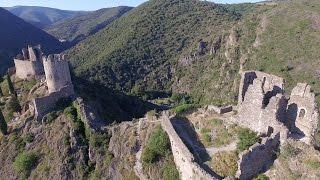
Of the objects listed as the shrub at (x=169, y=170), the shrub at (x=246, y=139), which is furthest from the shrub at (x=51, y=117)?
the shrub at (x=246, y=139)

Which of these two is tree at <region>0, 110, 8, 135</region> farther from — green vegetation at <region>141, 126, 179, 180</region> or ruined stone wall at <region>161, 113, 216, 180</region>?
ruined stone wall at <region>161, 113, 216, 180</region>

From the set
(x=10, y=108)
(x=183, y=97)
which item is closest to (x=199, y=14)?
(x=183, y=97)

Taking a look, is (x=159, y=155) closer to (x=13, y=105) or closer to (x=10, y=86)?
(x=13, y=105)

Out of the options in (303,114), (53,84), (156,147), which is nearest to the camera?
(303,114)

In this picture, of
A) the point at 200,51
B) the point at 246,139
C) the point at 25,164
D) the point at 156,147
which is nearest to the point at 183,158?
the point at 156,147

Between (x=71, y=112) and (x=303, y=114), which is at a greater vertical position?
(x=303, y=114)

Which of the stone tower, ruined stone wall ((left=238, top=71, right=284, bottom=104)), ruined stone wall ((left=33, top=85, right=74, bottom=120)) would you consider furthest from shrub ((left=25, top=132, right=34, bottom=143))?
ruined stone wall ((left=238, top=71, right=284, bottom=104))

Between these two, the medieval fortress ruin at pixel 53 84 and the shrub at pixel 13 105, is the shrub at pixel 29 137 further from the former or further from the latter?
the shrub at pixel 13 105
